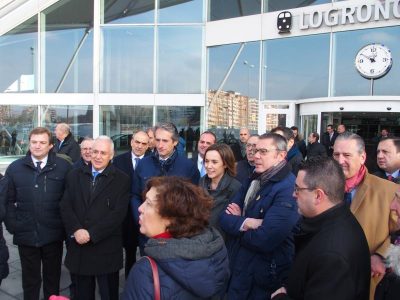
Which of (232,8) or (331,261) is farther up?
(232,8)

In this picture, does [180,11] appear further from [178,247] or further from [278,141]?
[178,247]

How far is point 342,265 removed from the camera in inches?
64.4

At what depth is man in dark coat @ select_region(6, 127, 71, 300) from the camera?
141 inches

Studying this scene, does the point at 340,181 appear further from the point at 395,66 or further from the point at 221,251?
the point at 395,66

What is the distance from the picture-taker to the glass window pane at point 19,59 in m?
13.9

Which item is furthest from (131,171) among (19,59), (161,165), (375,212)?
(19,59)

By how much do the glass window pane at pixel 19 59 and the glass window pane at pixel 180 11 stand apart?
490 centimetres

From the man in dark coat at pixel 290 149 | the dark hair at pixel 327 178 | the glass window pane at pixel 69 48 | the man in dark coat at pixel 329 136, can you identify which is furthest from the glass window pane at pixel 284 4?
the dark hair at pixel 327 178

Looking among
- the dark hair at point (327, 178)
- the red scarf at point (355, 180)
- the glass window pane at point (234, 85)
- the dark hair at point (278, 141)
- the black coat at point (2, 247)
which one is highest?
the glass window pane at point (234, 85)

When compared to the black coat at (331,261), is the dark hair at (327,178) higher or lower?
higher

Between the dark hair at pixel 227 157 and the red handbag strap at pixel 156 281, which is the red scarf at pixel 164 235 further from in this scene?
the dark hair at pixel 227 157

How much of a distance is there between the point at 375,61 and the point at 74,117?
10.3m

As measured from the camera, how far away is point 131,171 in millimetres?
4609

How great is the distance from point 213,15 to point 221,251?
42.4 feet
